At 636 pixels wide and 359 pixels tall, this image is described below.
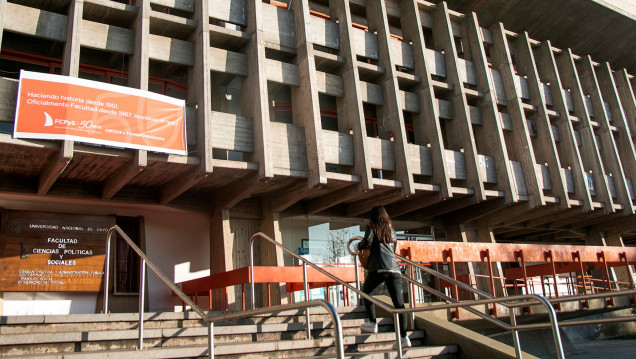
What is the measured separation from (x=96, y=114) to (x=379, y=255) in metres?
6.50

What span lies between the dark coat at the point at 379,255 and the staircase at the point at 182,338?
37.9 inches

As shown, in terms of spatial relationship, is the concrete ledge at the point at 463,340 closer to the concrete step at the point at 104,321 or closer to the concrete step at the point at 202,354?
the concrete step at the point at 202,354

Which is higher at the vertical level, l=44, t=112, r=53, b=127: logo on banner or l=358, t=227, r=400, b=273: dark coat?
l=44, t=112, r=53, b=127: logo on banner

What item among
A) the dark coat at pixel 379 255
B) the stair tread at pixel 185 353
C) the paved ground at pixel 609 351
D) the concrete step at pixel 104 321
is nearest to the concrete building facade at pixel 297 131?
the concrete step at pixel 104 321

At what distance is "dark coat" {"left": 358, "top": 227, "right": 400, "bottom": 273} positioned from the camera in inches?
304

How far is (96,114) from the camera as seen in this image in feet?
36.0

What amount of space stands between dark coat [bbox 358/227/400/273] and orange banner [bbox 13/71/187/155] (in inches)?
215

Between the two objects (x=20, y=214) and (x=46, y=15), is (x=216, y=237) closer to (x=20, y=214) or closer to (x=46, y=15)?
(x=20, y=214)

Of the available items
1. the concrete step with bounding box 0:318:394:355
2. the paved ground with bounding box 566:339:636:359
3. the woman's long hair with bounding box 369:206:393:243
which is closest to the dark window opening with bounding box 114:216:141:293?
the concrete step with bounding box 0:318:394:355

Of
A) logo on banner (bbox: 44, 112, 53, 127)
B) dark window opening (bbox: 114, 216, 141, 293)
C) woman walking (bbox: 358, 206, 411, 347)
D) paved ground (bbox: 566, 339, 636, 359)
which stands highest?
logo on banner (bbox: 44, 112, 53, 127)

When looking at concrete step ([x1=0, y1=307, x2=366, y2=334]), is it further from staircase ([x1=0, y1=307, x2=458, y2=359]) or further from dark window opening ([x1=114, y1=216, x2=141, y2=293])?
dark window opening ([x1=114, y1=216, x2=141, y2=293])

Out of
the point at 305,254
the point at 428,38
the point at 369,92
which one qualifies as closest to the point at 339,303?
the point at 305,254

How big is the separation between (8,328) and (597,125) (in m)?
21.7

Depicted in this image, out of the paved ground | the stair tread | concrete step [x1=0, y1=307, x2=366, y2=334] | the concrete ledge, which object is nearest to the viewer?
the stair tread
